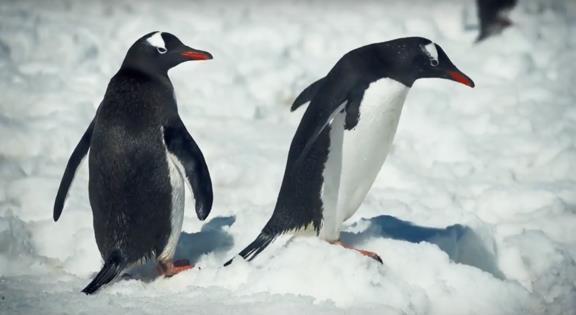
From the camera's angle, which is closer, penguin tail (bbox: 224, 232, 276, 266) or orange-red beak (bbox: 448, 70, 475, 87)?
penguin tail (bbox: 224, 232, 276, 266)

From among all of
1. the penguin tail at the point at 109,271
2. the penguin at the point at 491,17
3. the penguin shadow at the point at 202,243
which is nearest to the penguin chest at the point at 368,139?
the penguin shadow at the point at 202,243

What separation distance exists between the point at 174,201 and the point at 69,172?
1.20 ft

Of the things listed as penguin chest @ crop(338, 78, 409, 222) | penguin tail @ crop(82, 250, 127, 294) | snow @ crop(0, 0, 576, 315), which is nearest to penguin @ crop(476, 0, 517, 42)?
snow @ crop(0, 0, 576, 315)

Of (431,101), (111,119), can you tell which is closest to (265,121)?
(431,101)

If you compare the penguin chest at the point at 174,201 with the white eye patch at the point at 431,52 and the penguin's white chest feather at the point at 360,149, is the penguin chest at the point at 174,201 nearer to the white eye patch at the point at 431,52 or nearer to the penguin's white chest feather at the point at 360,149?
the penguin's white chest feather at the point at 360,149

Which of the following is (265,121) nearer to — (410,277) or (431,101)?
(431,101)

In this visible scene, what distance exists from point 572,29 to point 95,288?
4.38 meters

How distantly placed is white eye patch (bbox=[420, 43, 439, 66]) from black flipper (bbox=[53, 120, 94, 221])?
105 centimetres

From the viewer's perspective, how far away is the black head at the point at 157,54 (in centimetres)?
245

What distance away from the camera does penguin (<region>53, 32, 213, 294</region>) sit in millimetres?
2264

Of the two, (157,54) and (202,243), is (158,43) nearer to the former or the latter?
(157,54)

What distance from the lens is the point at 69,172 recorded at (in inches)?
96.8

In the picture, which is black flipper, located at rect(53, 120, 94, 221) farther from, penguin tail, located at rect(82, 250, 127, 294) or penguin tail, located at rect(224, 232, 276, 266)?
penguin tail, located at rect(224, 232, 276, 266)

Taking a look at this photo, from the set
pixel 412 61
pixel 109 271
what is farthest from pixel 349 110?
pixel 109 271
